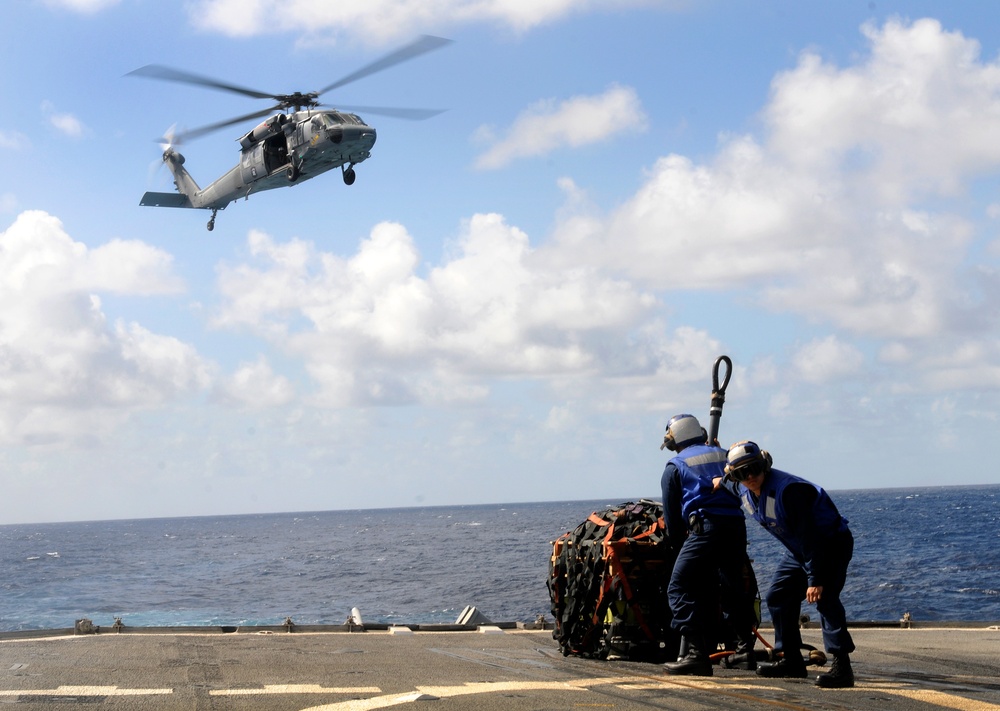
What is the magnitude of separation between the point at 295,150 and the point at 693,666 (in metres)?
25.4

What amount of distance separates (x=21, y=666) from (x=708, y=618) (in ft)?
18.4

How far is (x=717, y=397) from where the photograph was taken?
9.80m

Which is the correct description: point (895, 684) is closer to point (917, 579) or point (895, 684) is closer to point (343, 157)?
point (343, 157)

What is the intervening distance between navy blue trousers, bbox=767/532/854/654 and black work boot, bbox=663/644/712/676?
564 mm

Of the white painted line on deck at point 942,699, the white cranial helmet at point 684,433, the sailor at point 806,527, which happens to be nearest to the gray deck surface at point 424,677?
the white painted line on deck at point 942,699

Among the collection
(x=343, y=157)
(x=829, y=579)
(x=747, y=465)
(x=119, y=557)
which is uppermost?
(x=343, y=157)

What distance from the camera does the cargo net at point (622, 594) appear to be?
9.03 meters

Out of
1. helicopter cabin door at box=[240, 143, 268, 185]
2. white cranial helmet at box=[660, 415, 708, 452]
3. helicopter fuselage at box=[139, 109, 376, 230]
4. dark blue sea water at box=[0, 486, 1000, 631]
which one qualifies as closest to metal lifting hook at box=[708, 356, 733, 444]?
white cranial helmet at box=[660, 415, 708, 452]

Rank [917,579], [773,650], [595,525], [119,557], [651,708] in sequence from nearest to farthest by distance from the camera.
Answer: [651,708] < [773,650] < [595,525] < [917,579] < [119,557]

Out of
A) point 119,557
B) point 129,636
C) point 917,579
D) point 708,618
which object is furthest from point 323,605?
point 119,557

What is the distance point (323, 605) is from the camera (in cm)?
5844

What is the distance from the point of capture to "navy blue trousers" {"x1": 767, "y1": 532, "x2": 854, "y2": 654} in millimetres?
7587

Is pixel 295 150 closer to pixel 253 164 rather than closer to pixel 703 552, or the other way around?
pixel 253 164

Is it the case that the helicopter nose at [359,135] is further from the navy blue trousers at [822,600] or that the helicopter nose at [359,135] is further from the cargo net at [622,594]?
the navy blue trousers at [822,600]
